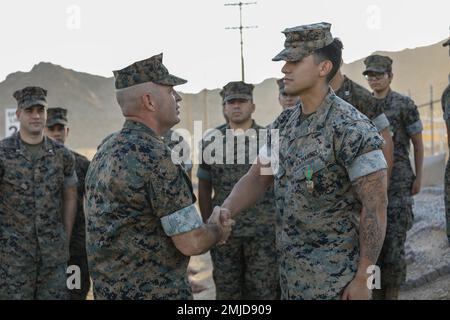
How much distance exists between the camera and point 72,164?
19.3ft

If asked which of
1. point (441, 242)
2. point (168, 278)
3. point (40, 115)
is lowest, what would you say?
point (441, 242)

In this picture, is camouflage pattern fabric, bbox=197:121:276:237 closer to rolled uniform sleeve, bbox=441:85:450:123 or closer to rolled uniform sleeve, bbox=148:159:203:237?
rolled uniform sleeve, bbox=441:85:450:123

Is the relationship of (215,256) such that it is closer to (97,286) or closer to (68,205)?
(68,205)

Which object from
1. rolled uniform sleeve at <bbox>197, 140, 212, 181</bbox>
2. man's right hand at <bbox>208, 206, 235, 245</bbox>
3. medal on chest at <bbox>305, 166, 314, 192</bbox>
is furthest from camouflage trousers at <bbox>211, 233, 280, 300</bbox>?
medal on chest at <bbox>305, 166, 314, 192</bbox>

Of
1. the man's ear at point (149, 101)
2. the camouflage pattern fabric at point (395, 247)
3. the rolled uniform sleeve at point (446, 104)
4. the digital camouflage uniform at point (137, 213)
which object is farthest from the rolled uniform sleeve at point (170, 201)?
the camouflage pattern fabric at point (395, 247)

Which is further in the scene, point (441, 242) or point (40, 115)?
point (441, 242)

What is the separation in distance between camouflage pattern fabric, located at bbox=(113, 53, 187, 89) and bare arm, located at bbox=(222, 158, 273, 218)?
850 millimetres

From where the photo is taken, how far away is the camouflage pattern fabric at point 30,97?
5.62m

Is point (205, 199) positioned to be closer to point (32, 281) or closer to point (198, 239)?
point (32, 281)

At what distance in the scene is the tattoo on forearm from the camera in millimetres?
3119

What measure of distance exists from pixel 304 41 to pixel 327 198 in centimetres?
84

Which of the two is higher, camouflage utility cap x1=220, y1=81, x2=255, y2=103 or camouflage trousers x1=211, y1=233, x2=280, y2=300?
camouflage utility cap x1=220, y1=81, x2=255, y2=103
